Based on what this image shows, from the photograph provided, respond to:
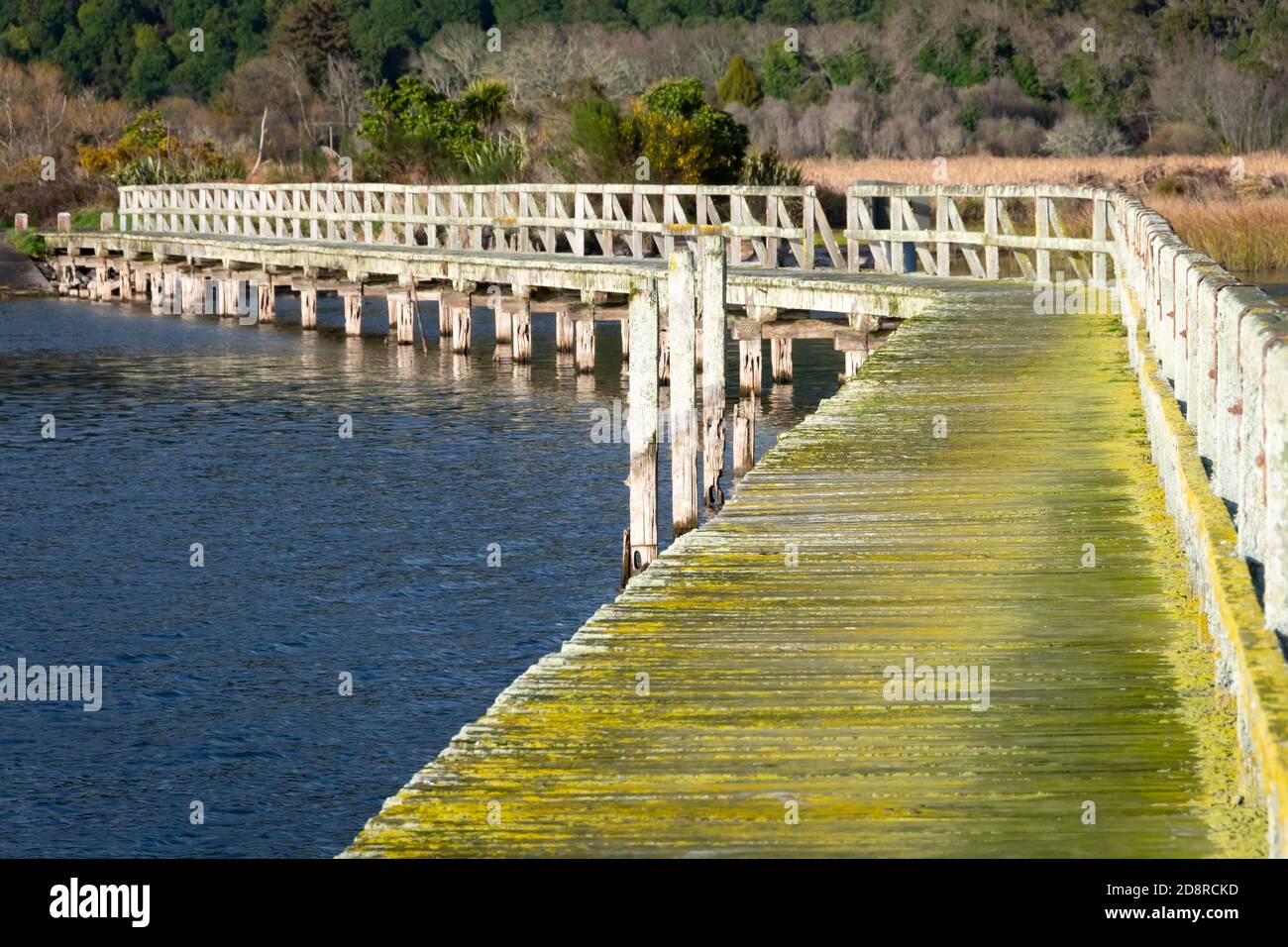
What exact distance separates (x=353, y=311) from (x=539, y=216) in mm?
3994

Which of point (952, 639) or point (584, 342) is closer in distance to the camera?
point (952, 639)

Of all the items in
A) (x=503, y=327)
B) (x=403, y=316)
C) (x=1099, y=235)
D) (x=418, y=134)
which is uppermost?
(x=418, y=134)

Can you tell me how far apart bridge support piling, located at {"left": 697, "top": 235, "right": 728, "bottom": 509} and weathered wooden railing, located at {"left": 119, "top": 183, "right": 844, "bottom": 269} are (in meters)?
5.29

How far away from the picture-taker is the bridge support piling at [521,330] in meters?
27.6

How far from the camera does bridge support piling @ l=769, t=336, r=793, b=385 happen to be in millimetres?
25312

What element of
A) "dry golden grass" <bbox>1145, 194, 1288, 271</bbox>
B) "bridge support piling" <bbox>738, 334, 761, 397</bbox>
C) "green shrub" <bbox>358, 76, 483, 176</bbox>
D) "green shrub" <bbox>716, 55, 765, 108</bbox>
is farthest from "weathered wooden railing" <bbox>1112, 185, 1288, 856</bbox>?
"green shrub" <bbox>716, 55, 765, 108</bbox>

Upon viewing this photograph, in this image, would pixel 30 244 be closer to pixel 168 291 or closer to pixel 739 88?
pixel 168 291

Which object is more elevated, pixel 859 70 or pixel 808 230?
pixel 859 70

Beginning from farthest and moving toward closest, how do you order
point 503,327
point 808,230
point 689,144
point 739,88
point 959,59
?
point 959,59, point 739,88, point 689,144, point 503,327, point 808,230

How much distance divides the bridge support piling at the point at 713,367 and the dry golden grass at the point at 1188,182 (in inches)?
722

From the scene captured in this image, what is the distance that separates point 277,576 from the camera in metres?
15.0

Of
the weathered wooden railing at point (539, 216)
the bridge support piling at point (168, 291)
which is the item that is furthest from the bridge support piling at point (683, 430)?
the bridge support piling at point (168, 291)

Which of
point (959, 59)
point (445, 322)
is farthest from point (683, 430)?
point (959, 59)
